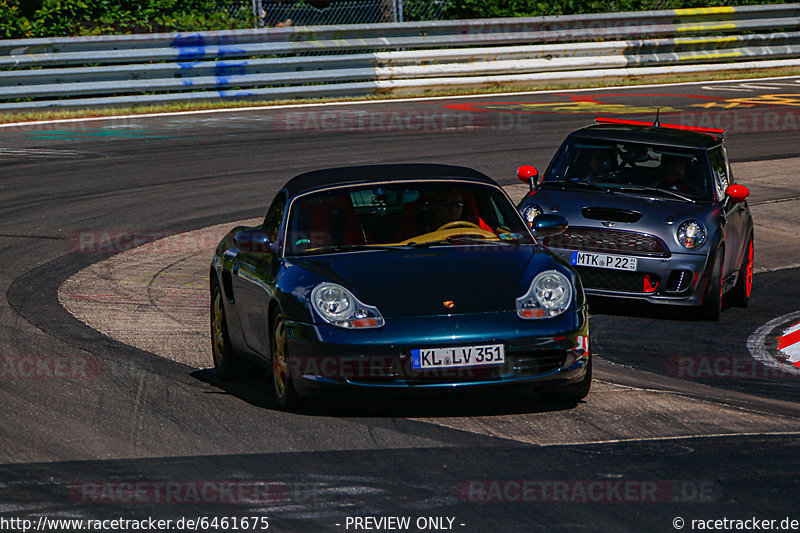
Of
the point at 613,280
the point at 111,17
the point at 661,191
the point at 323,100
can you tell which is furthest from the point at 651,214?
the point at 111,17

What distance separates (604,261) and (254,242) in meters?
3.64

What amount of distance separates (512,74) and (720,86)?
424 cm

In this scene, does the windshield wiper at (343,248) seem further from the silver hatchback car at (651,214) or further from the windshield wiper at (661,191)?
the windshield wiper at (661,191)

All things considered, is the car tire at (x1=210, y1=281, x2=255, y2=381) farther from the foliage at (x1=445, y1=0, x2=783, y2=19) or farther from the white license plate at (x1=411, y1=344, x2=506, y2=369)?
the foliage at (x1=445, y1=0, x2=783, y2=19)

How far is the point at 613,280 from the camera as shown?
34.0ft

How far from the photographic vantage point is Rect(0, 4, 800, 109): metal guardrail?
21438 mm

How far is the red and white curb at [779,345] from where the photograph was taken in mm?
8667

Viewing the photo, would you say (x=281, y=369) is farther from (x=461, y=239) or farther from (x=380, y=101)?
(x=380, y=101)

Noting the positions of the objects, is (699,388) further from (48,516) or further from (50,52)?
(50,52)

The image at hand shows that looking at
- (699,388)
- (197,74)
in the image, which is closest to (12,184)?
(197,74)

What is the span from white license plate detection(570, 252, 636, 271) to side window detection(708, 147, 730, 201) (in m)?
1.11

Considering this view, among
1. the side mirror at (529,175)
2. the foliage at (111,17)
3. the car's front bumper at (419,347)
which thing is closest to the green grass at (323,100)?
the foliage at (111,17)

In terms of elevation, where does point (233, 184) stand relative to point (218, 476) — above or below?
below

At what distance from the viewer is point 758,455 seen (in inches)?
235
